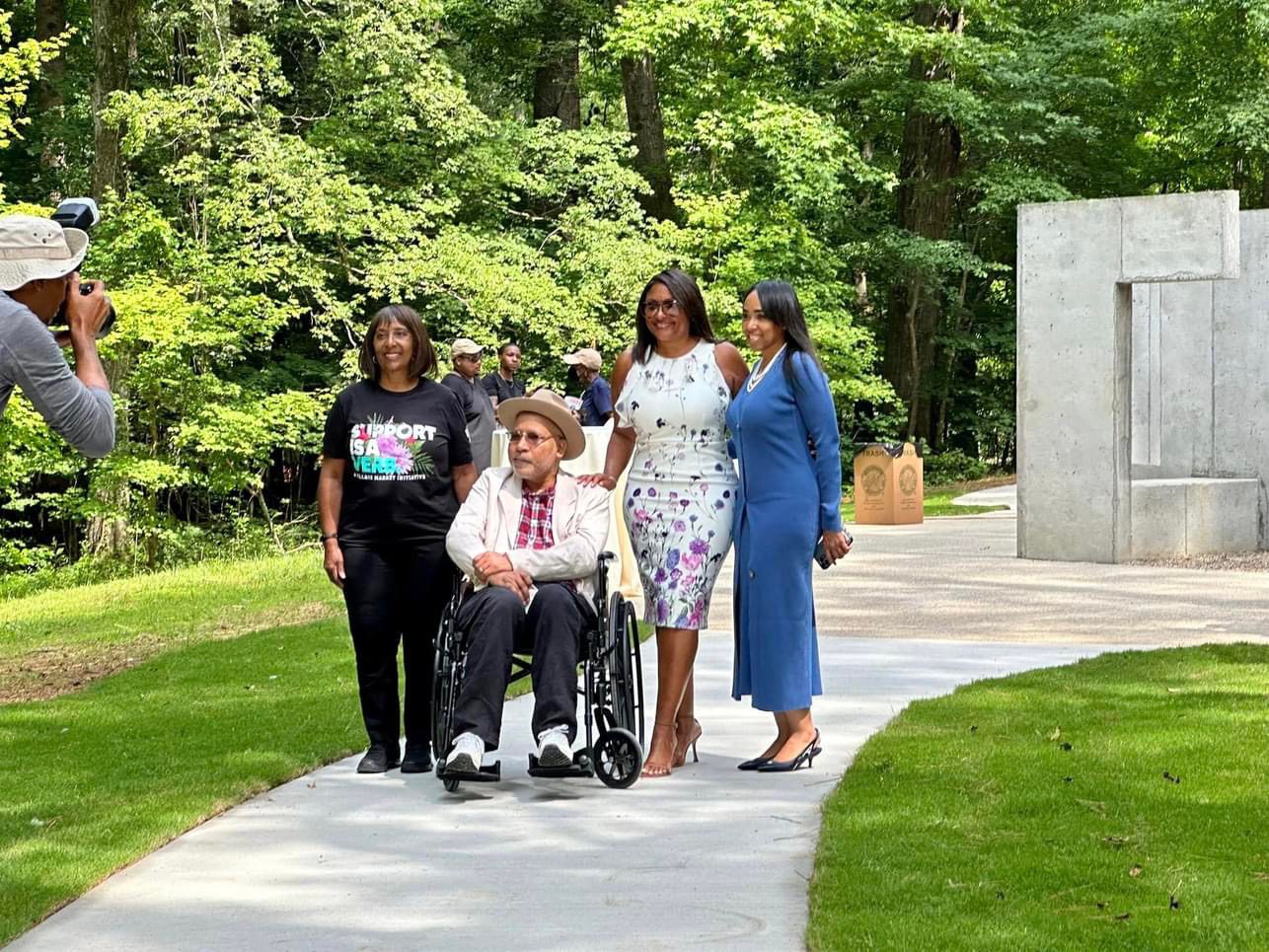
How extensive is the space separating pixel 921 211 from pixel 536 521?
29005 mm

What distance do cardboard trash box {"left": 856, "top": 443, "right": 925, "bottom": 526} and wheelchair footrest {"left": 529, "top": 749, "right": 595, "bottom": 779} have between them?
50.3ft

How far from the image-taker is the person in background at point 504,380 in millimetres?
14684

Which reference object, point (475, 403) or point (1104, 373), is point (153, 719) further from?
point (1104, 373)

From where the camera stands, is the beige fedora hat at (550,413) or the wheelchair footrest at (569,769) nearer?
the wheelchair footrest at (569,769)

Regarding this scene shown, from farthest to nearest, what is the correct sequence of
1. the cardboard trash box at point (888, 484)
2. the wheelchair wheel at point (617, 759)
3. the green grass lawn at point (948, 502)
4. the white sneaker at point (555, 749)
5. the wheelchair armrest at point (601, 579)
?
the green grass lawn at point (948, 502)
the cardboard trash box at point (888, 484)
the wheelchair armrest at point (601, 579)
the wheelchair wheel at point (617, 759)
the white sneaker at point (555, 749)

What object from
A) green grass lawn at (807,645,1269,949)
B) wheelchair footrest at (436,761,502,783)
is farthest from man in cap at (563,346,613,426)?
wheelchair footrest at (436,761,502,783)

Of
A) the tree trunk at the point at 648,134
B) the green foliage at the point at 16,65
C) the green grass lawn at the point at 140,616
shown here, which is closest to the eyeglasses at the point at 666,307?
the green grass lawn at the point at 140,616

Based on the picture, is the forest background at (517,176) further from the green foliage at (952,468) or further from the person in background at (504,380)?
the person in background at (504,380)

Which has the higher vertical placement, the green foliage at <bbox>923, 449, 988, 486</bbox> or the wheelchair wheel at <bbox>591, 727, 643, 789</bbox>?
the wheelchair wheel at <bbox>591, 727, 643, 789</bbox>

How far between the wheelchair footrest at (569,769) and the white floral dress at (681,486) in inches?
22.6

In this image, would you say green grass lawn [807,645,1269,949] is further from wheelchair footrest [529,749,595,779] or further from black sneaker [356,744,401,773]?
black sneaker [356,744,401,773]

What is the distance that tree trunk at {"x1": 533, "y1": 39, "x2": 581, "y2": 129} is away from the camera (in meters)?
30.8

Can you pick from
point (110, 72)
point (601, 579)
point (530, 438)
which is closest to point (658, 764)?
point (601, 579)

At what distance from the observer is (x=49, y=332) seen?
14.5ft
